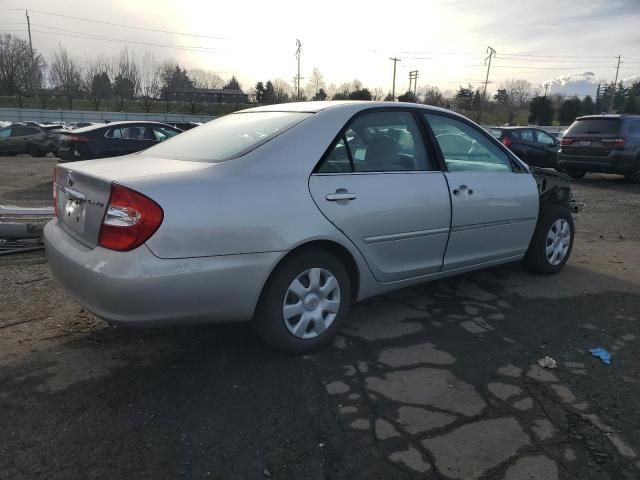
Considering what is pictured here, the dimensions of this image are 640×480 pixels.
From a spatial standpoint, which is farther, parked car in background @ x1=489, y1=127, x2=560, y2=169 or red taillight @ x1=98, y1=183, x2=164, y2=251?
parked car in background @ x1=489, y1=127, x2=560, y2=169

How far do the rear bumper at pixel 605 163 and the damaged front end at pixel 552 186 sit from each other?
8620mm

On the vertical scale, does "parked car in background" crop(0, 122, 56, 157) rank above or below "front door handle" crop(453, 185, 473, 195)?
below

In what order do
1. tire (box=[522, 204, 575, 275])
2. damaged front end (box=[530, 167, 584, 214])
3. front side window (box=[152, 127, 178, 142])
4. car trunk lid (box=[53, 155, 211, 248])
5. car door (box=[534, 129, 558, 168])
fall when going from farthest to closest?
car door (box=[534, 129, 558, 168])
front side window (box=[152, 127, 178, 142])
damaged front end (box=[530, 167, 584, 214])
tire (box=[522, 204, 575, 275])
car trunk lid (box=[53, 155, 211, 248])

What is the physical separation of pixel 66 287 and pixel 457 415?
2.31 meters

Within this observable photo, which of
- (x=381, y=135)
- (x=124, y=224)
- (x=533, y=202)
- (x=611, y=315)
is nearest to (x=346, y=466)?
(x=124, y=224)

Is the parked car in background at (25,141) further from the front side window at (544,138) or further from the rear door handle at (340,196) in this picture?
the rear door handle at (340,196)

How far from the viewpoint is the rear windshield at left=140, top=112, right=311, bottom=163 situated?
10.6ft

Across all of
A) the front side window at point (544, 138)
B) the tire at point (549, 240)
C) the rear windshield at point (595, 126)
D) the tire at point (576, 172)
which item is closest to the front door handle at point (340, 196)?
the tire at point (549, 240)

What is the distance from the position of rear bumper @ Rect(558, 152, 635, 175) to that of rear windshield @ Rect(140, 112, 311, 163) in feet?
37.8

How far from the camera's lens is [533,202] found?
184 inches

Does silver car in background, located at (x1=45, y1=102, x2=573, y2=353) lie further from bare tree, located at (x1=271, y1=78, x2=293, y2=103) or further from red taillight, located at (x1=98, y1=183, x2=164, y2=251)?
bare tree, located at (x1=271, y1=78, x2=293, y2=103)

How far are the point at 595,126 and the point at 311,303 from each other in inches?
490

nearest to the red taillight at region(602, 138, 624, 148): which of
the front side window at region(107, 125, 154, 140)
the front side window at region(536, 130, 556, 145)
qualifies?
the front side window at region(536, 130, 556, 145)

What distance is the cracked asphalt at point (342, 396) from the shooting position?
235 cm
